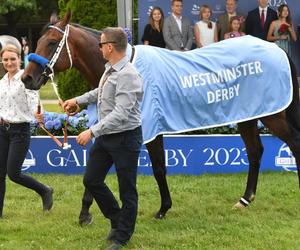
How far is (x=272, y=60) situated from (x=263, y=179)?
1832 mm

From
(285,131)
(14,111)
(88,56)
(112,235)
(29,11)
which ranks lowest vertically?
(29,11)

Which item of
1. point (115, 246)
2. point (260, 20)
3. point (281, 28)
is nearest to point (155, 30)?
point (260, 20)

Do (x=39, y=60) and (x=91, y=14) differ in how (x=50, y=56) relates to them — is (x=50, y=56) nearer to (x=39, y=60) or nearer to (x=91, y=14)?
(x=39, y=60)

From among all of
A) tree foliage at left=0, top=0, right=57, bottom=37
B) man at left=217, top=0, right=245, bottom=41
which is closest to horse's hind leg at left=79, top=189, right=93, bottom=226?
man at left=217, top=0, right=245, bottom=41

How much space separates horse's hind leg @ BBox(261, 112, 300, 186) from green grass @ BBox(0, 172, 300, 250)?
608mm

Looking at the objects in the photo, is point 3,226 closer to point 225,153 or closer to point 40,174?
point 40,174

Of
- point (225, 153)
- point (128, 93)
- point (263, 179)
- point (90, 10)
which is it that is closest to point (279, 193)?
point (263, 179)

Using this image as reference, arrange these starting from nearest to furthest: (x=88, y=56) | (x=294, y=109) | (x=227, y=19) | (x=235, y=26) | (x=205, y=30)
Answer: (x=88, y=56), (x=294, y=109), (x=235, y=26), (x=205, y=30), (x=227, y=19)

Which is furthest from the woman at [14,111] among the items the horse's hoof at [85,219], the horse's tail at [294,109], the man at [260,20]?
the man at [260,20]

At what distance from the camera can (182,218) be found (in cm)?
544

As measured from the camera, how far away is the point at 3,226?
207 inches

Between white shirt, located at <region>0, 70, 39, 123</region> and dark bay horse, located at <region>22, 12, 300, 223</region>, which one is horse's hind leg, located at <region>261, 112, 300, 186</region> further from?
white shirt, located at <region>0, 70, 39, 123</region>

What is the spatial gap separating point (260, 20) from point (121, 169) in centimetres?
711

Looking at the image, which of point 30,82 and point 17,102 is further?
point 17,102
